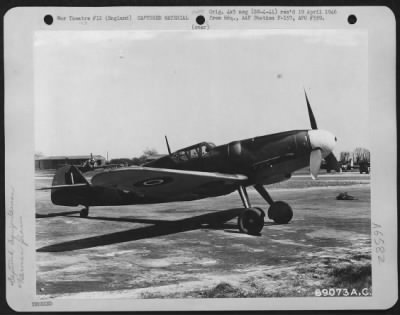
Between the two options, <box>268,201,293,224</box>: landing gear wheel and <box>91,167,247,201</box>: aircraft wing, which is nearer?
<box>91,167,247,201</box>: aircraft wing

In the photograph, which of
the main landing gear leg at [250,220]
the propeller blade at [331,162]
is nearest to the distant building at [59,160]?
the main landing gear leg at [250,220]

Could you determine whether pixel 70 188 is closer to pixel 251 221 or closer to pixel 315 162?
pixel 251 221

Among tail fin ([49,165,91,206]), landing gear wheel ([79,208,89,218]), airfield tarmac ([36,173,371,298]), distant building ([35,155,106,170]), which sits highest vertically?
distant building ([35,155,106,170])

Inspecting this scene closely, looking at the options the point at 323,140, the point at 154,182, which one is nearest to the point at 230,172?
the point at 154,182

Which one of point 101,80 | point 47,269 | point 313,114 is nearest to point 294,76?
point 313,114

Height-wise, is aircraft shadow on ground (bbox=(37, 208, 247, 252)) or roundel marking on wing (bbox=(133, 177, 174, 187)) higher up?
roundel marking on wing (bbox=(133, 177, 174, 187))

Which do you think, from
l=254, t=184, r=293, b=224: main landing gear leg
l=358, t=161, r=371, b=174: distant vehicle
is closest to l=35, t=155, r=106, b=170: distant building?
l=254, t=184, r=293, b=224: main landing gear leg

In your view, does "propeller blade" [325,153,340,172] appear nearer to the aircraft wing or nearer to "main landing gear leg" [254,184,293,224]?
"main landing gear leg" [254,184,293,224]
